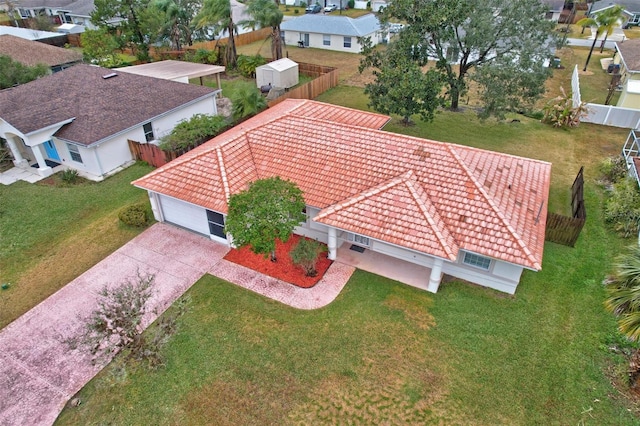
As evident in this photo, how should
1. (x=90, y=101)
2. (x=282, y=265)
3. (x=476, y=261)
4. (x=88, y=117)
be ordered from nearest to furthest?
(x=476, y=261) < (x=282, y=265) < (x=88, y=117) < (x=90, y=101)

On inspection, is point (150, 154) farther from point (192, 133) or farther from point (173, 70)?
point (173, 70)

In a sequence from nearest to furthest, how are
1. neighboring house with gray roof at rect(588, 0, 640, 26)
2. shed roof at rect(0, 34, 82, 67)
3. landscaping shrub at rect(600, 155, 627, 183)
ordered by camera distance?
landscaping shrub at rect(600, 155, 627, 183) < shed roof at rect(0, 34, 82, 67) < neighboring house with gray roof at rect(588, 0, 640, 26)

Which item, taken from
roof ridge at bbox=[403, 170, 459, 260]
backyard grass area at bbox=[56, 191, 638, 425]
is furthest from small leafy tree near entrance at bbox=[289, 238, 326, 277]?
roof ridge at bbox=[403, 170, 459, 260]

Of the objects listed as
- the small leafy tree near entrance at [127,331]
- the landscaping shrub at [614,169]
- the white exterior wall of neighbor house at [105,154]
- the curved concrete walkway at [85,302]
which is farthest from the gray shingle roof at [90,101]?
the landscaping shrub at [614,169]

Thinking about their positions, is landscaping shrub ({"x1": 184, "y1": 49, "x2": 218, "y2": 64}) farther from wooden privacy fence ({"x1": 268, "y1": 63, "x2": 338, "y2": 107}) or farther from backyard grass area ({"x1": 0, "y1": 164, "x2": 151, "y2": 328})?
backyard grass area ({"x1": 0, "y1": 164, "x2": 151, "y2": 328})

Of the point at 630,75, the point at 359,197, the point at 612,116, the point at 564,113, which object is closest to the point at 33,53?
the point at 359,197
